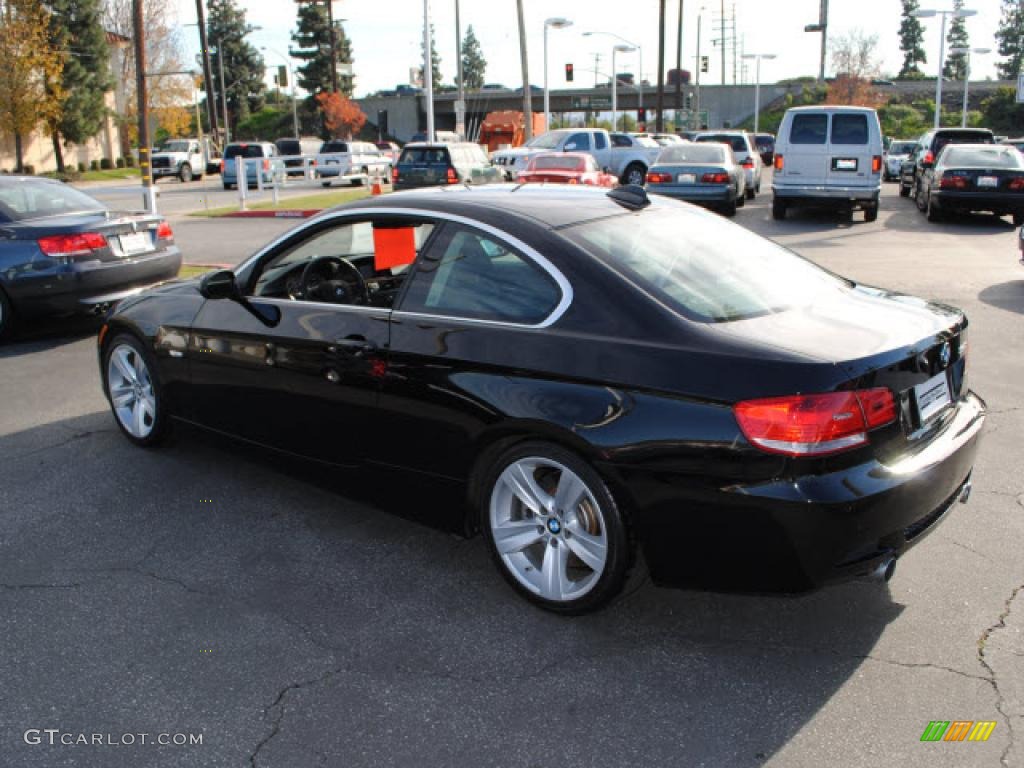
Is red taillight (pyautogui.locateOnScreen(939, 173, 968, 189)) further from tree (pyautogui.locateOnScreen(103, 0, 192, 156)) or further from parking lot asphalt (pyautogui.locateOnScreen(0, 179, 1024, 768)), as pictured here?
tree (pyautogui.locateOnScreen(103, 0, 192, 156))

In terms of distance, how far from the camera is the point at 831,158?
18.0 m

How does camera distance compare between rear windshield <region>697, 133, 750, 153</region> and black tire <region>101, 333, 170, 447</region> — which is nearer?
black tire <region>101, 333, 170, 447</region>

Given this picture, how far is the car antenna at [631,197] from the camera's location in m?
4.15

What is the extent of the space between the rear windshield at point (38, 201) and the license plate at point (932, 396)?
7946mm

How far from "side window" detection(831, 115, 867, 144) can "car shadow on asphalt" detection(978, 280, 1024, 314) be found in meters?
7.52

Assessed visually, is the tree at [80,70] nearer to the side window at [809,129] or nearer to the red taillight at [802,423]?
the side window at [809,129]

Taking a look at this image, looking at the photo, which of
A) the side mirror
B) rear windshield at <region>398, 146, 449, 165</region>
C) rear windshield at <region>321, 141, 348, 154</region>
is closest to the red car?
rear windshield at <region>398, 146, 449, 165</region>

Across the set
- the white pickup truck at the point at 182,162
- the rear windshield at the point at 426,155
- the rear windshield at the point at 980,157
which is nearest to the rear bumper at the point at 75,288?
the rear windshield at the point at 980,157

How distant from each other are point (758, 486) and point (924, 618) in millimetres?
1077

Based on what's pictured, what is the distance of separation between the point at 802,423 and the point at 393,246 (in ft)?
8.38

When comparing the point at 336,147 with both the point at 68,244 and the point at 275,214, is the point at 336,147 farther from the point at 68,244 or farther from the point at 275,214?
the point at 68,244

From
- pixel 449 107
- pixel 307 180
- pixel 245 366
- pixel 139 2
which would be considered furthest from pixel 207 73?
pixel 449 107

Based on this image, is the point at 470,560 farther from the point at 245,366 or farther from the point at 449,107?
the point at 449,107

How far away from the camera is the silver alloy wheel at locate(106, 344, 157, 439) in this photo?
5.41 meters
